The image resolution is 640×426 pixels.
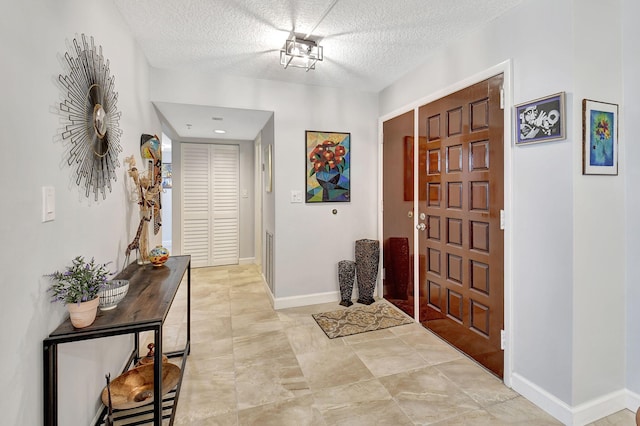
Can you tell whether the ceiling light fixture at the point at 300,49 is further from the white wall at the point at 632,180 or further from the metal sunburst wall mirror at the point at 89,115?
the white wall at the point at 632,180

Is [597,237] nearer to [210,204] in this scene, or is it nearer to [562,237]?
[562,237]

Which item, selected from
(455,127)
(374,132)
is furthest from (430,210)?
(374,132)

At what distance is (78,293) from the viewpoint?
1178mm

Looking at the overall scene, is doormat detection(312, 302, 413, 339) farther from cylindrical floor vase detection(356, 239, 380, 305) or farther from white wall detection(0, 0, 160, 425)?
white wall detection(0, 0, 160, 425)

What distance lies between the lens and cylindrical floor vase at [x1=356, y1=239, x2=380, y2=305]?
3.38 meters

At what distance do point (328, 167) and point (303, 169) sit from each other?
29 cm

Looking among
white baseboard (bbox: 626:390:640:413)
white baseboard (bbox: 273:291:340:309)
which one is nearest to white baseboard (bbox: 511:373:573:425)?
white baseboard (bbox: 626:390:640:413)

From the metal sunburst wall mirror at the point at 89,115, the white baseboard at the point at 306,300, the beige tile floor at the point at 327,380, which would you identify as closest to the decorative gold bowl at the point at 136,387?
the beige tile floor at the point at 327,380

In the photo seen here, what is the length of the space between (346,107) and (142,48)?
1.99 m

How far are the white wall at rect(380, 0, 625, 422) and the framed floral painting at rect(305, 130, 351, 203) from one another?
1.78 m

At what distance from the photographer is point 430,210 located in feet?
8.91

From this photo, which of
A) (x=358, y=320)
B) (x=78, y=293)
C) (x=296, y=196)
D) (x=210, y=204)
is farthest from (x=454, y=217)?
(x=210, y=204)

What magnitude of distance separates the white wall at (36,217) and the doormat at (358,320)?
1758mm

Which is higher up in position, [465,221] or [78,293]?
[465,221]
